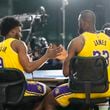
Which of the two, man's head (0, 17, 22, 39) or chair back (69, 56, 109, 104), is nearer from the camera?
chair back (69, 56, 109, 104)

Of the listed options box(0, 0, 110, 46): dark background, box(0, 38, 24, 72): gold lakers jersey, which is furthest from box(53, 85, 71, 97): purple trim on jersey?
box(0, 0, 110, 46): dark background

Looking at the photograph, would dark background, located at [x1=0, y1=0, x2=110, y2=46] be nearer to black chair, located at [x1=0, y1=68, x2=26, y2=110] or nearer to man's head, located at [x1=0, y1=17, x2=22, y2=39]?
man's head, located at [x1=0, y1=17, x2=22, y2=39]

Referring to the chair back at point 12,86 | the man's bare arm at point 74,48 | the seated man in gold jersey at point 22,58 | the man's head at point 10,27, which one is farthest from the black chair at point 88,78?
the man's head at point 10,27

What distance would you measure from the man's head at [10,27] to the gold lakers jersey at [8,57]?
0.58ft

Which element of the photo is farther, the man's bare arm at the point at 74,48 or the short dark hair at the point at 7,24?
the short dark hair at the point at 7,24

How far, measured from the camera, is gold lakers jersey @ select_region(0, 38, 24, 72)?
3830 mm

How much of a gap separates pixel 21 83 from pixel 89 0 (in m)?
12.7

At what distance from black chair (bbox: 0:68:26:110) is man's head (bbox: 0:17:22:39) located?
1.91 ft

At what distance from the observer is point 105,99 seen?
12.3 ft

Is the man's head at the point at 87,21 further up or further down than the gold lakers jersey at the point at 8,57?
further up

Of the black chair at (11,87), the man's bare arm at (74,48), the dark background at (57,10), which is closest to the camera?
the black chair at (11,87)

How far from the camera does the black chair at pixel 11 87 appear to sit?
3.58m

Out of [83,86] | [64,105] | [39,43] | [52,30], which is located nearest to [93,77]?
[83,86]

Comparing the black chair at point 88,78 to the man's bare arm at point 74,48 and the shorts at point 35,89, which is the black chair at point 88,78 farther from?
the shorts at point 35,89
